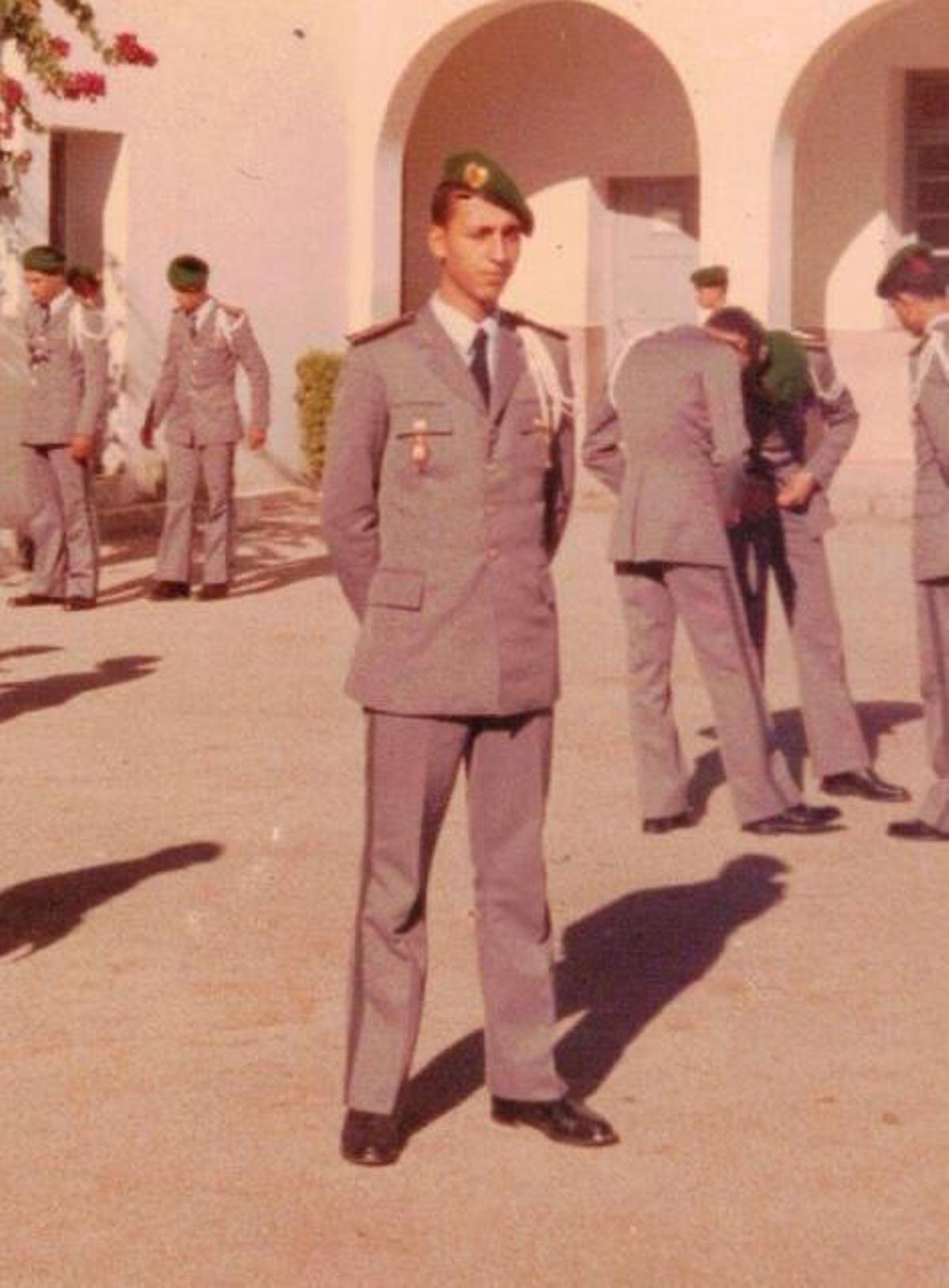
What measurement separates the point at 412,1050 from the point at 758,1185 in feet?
2.26

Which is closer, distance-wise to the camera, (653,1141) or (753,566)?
(653,1141)

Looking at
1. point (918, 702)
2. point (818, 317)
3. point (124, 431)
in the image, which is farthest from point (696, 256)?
point (918, 702)

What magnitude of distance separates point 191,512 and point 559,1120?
34.6 ft

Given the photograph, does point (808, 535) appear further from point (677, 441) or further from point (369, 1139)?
point (369, 1139)

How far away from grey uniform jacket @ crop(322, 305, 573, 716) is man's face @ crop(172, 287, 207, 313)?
34.5ft

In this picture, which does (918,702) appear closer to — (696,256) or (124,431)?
(124,431)

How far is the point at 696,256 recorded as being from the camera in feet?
78.7

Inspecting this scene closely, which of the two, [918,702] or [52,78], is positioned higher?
[52,78]

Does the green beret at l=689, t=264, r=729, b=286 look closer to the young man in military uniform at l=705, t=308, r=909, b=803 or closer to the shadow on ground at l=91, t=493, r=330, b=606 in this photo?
the shadow on ground at l=91, t=493, r=330, b=606

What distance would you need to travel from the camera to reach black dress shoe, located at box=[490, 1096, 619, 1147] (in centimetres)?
577

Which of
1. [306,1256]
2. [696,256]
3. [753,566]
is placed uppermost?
[696,256]

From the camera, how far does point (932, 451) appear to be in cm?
925

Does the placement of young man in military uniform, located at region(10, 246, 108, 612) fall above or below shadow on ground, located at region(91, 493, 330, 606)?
above

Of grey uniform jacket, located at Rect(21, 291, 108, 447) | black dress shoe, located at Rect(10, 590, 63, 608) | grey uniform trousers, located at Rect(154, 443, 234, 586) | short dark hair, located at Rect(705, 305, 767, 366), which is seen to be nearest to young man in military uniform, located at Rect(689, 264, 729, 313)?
Answer: grey uniform trousers, located at Rect(154, 443, 234, 586)
